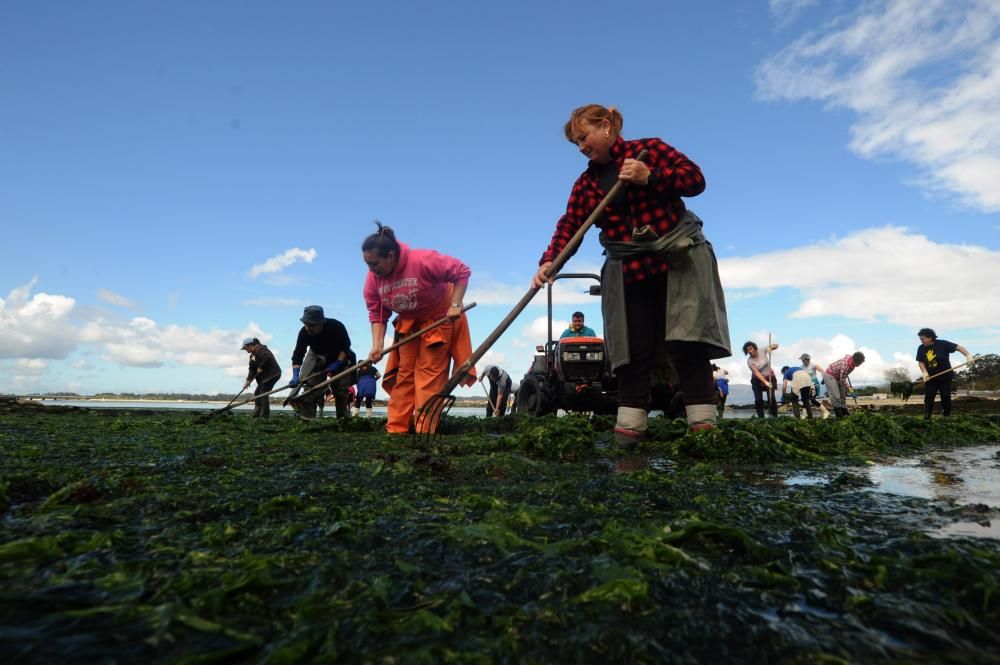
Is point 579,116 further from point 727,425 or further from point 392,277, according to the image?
point 392,277

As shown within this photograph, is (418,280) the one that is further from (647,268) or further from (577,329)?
(577,329)

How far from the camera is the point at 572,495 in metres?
2.61

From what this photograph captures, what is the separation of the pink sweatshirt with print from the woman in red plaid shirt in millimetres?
2070

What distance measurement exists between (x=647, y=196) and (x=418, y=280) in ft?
10.1

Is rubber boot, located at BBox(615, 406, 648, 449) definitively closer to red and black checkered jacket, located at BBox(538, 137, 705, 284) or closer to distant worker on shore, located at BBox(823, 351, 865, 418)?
red and black checkered jacket, located at BBox(538, 137, 705, 284)

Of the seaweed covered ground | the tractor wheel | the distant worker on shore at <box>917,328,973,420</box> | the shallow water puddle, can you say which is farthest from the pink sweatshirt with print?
the distant worker on shore at <box>917,328,973,420</box>

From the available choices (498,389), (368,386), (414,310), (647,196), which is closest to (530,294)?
(647,196)

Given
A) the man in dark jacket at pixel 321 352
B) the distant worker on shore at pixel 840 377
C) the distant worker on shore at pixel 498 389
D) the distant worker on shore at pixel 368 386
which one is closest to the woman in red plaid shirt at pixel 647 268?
the man in dark jacket at pixel 321 352

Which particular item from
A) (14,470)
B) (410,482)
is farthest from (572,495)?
(14,470)

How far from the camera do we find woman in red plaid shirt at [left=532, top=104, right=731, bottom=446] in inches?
165

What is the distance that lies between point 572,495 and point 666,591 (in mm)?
1221

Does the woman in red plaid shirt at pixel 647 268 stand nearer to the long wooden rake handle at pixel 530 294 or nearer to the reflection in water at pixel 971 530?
the long wooden rake handle at pixel 530 294

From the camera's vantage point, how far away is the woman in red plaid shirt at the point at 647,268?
4180 millimetres

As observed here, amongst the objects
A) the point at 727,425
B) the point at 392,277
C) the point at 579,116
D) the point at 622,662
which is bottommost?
the point at 622,662
